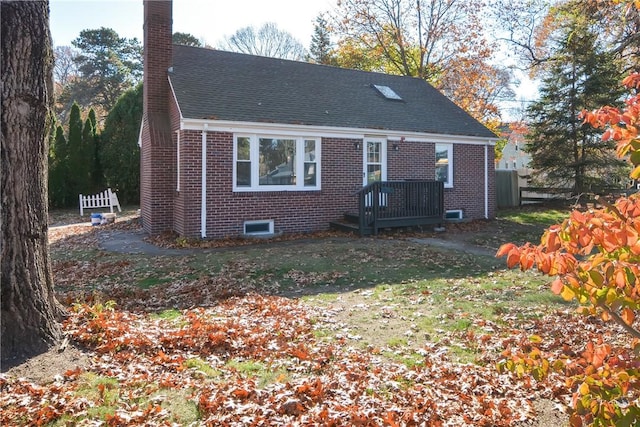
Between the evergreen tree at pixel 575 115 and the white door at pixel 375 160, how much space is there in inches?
413

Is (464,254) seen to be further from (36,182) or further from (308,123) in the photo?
(36,182)

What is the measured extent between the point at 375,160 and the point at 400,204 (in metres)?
1.81

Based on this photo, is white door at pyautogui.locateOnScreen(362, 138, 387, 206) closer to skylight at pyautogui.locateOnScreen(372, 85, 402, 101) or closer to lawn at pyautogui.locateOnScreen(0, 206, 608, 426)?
skylight at pyautogui.locateOnScreen(372, 85, 402, 101)

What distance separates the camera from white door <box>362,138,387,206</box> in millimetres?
14328

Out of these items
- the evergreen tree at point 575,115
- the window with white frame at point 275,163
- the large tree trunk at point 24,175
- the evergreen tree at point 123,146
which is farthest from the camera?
the evergreen tree at point 123,146

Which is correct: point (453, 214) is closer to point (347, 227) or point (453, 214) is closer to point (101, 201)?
point (347, 227)

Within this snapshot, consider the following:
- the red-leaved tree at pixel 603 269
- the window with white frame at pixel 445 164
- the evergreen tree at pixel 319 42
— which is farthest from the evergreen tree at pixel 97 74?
the red-leaved tree at pixel 603 269

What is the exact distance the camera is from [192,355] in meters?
4.48

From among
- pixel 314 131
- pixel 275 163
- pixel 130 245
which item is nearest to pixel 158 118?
pixel 275 163

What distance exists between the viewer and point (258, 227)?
1266 centimetres

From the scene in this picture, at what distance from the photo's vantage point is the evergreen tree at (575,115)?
20.1 metres

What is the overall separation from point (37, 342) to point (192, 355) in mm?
1349

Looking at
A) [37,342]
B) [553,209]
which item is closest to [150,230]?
[37,342]

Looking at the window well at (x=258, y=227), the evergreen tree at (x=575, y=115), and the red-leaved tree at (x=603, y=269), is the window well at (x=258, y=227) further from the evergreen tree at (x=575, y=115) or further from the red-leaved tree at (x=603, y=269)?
the evergreen tree at (x=575, y=115)
